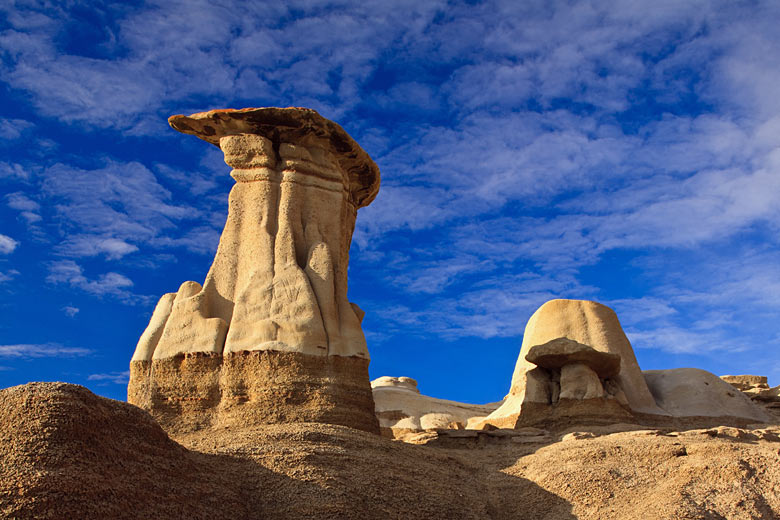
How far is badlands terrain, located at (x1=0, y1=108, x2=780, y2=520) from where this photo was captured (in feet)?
31.2

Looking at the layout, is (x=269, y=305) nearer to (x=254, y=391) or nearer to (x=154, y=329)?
(x=254, y=391)

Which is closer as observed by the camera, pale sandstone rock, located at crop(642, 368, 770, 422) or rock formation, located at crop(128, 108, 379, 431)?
rock formation, located at crop(128, 108, 379, 431)

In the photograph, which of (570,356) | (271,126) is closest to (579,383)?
(570,356)

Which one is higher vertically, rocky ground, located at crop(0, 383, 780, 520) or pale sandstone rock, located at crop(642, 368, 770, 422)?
pale sandstone rock, located at crop(642, 368, 770, 422)

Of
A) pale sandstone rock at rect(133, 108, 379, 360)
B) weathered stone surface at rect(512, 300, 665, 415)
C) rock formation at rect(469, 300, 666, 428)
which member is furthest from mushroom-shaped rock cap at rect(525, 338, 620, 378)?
pale sandstone rock at rect(133, 108, 379, 360)

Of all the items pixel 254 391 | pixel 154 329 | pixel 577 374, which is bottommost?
pixel 254 391

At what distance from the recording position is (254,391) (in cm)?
1498

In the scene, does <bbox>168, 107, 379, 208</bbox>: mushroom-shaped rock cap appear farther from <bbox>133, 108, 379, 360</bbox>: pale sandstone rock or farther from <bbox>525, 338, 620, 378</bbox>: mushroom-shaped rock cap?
<bbox>525, 338, 620, 378</bbox>: mushroom-shaped rock cap

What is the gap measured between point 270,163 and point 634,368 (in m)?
12.6

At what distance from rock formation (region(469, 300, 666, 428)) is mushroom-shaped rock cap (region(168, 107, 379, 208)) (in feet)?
24.8

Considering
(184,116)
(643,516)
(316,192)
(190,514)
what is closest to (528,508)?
(643,516)

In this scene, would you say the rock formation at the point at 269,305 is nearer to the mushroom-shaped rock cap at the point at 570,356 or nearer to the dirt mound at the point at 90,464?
the dirt mound at the point at 90,464

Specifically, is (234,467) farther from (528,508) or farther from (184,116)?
(184,116)

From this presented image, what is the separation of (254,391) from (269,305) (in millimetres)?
1829
